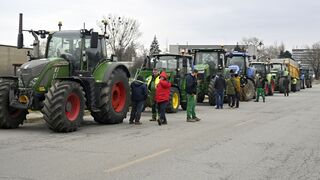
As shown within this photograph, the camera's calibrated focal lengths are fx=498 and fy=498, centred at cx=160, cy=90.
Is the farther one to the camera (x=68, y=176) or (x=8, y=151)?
(x=8, y=151)

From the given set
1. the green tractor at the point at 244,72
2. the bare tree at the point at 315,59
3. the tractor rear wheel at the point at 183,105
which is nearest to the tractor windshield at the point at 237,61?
the green tractor at the point at 244,72

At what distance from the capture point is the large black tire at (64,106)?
12.4 meters

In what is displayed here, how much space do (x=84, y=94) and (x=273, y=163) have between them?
642 centimetres

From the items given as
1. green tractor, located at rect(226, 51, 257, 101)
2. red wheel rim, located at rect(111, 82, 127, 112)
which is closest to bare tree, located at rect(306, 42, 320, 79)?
green tractor, located at rect(226, 51, 257, 101)

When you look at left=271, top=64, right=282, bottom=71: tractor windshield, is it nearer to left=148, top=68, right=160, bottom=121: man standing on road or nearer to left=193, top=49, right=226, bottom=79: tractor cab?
left=193, top=49, right=226, bottom=79: tractor cab

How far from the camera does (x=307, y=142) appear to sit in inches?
466

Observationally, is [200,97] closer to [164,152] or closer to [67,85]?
[67,85]

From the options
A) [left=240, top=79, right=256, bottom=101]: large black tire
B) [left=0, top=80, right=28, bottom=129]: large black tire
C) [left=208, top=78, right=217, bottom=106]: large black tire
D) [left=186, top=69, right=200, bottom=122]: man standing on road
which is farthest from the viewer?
[left=240, top=79, right=256, bottom=101]: large black tire

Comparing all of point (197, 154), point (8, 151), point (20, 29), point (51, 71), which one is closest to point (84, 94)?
point (51, 71)

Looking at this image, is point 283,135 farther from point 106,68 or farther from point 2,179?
point 2,179

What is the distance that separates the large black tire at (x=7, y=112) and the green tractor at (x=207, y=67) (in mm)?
12614

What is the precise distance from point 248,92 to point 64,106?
19120mm

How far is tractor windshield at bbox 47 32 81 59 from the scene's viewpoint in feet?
47.9

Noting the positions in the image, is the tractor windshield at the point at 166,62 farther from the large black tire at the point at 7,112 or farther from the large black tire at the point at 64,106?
the large black tire at the point at 7,112
